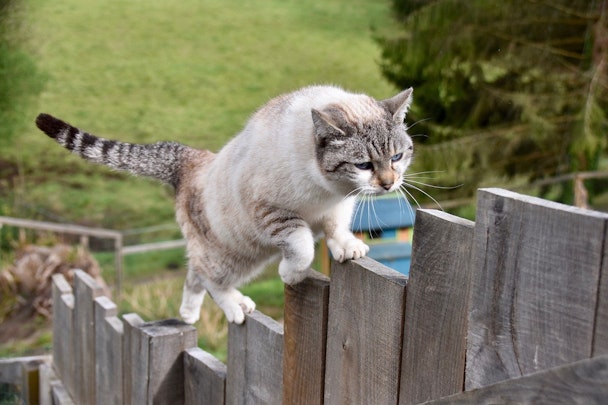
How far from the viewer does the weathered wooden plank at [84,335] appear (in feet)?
9.19

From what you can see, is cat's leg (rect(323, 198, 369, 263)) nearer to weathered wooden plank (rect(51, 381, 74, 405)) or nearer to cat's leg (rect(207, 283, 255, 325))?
cat's leg (rect(207, 283, 255, 325))

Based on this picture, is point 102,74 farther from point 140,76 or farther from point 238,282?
point 238,282

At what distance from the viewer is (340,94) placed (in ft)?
6.46

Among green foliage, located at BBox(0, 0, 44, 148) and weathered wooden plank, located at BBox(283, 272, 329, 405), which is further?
green foliage, located at BBox(0, 0, 44, 148)

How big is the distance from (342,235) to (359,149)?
0.67 feet

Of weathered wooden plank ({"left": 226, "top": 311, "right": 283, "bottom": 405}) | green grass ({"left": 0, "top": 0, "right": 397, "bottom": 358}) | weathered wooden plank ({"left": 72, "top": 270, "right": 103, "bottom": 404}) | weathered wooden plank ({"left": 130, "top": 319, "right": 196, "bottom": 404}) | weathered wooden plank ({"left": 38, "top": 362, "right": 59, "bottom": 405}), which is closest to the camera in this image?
weathered wooden plank ({"left": 226, "top": 311, "right": 283, "bottom": 405})

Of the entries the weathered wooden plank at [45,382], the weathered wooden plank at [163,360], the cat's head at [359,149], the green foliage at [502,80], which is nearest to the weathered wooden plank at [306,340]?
the cat's head at [359,149]

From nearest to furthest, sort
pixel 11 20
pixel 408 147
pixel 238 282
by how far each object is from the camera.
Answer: pixel 408 147 → pixel 238 282 → pixel 11 20

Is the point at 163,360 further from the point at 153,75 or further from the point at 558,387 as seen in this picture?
the point at 153,75

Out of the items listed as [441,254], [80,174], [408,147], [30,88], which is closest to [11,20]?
[30,88]

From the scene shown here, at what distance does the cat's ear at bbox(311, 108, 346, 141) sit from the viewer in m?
1.73

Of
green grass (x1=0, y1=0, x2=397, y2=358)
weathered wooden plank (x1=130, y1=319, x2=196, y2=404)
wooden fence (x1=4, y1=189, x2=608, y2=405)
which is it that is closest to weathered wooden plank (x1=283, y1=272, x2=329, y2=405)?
wooden fence (x1=4, y1=189, x2=608, y2=405)

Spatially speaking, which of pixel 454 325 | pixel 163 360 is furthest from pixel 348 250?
pixel 163 360

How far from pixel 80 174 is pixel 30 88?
130cm
